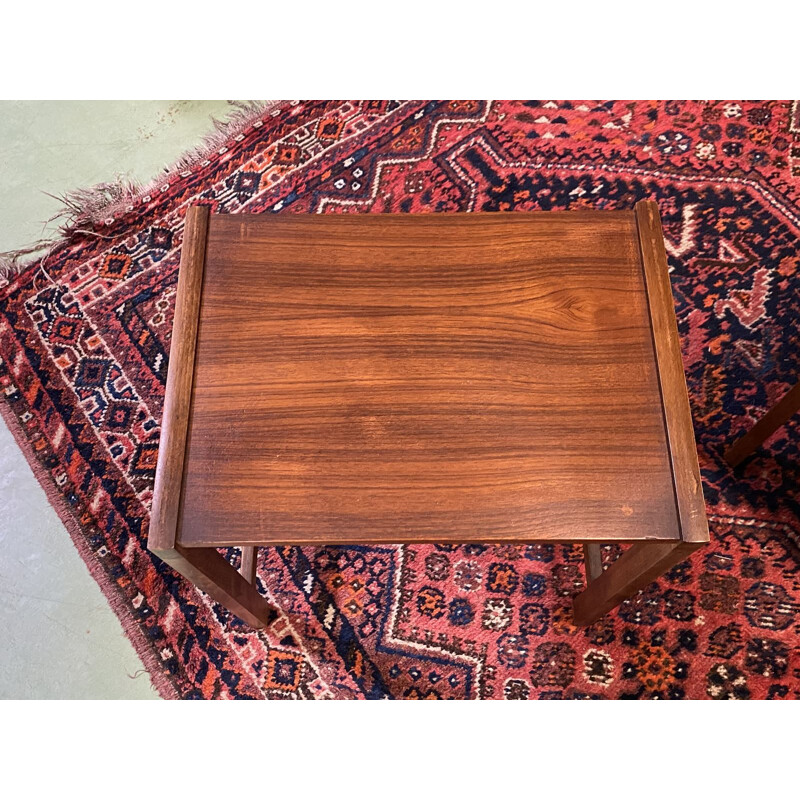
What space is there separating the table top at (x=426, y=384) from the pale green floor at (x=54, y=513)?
65 centimetres

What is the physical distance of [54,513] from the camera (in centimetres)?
141

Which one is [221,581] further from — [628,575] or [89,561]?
[628,575]

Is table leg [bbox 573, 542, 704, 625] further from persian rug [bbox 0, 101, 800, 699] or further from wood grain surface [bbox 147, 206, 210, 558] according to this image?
wood grain surface [bbox 147, 206, 210, 558]

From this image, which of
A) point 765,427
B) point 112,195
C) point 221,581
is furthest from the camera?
point 112,195

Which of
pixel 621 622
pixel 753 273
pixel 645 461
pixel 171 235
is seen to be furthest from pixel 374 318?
pixel 753 273

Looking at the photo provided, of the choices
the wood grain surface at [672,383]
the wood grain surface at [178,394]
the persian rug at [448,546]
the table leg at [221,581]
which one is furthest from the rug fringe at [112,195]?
the wood grain surface at [672,383]

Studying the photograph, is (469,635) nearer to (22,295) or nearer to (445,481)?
(445,481)

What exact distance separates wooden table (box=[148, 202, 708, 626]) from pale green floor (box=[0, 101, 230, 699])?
1.56ft

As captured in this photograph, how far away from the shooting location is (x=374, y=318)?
3.20ft

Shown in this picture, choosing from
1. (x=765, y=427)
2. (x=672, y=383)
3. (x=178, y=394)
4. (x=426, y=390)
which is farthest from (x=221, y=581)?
(x=765, y=427)

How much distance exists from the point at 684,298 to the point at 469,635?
35.7 inches

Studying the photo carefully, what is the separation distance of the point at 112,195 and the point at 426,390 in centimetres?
122

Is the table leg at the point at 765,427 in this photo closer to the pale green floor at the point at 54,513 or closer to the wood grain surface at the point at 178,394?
the wood grain surface at the point at 178,394

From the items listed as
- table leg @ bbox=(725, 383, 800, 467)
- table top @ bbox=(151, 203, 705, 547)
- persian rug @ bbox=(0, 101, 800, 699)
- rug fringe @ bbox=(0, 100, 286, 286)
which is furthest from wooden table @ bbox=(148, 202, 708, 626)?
rug fringe @ bbox=(0, 100, 286, 286)
